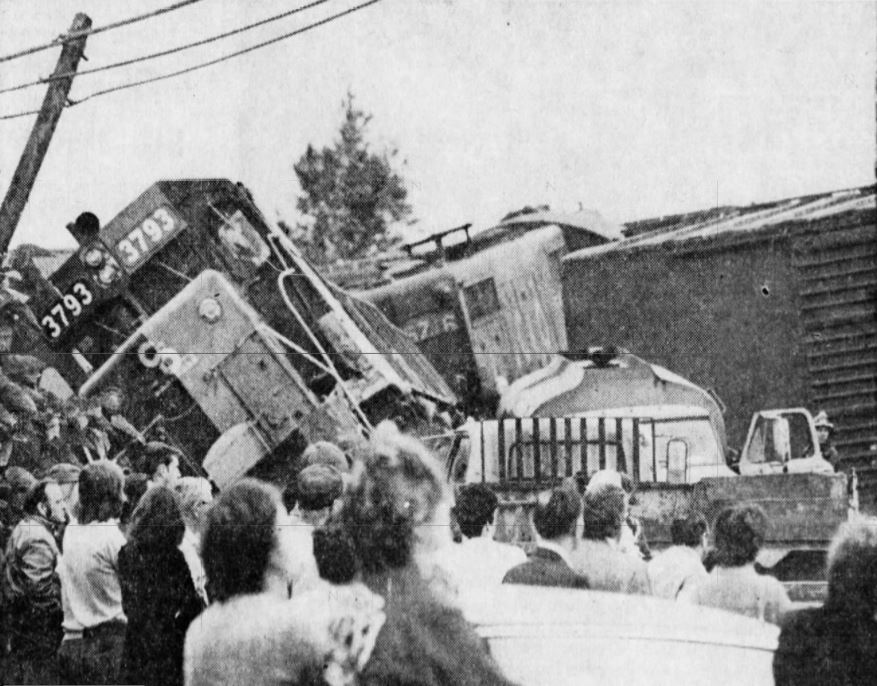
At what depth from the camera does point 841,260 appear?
9844mm

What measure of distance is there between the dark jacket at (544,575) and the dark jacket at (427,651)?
86cm

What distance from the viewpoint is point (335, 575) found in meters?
3.97

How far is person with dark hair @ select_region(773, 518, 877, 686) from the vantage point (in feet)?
11.5

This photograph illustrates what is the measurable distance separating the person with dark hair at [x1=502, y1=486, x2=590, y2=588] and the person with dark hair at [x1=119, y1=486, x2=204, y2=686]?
1.10m

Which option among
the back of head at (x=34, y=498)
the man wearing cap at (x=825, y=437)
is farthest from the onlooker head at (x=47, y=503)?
the man wearing cap at (x=825, y=437)

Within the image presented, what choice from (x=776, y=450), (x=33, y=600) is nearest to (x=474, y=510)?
(x=33, y=600)

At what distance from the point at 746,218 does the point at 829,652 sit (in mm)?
7768

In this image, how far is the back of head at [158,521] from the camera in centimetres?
448

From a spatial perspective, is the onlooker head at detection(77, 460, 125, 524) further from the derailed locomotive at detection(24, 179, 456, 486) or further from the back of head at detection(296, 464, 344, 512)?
the derailed locomotive at detection(24, 179, 456, 486)

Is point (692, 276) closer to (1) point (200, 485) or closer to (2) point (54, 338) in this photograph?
(2) point (54, 338)

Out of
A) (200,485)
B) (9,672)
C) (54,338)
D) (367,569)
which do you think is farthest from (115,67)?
(367,569)

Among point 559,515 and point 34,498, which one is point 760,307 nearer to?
point 34,498

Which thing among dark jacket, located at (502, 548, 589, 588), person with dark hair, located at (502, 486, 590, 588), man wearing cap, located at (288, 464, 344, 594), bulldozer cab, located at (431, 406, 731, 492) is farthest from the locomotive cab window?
dark jacket, located at (502, 548, 589, 588)

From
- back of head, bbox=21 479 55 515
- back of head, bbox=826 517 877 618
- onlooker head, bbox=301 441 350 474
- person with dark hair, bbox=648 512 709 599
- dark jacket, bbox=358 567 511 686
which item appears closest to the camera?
dark jacket, bbox=358 567 511 686
